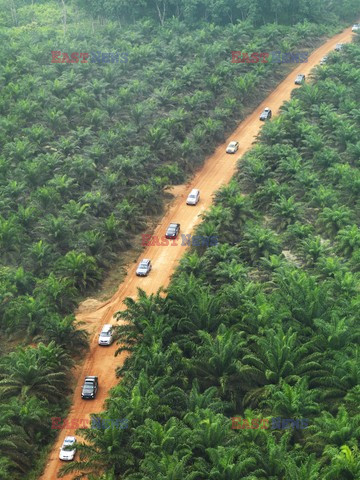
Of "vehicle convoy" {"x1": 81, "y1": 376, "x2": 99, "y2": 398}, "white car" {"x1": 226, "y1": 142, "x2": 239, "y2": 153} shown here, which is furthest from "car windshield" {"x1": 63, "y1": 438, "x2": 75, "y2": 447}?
"white car" {"x1": 226, "y1": 142, "x2": 239, "y2": 153}

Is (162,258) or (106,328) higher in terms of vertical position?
(106,328)

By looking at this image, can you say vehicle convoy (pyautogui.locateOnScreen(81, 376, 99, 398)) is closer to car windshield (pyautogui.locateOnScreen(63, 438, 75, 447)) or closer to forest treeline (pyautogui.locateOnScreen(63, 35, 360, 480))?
forest treeline (pyautogui.locateOnScreen(63, 35, 360, 480))

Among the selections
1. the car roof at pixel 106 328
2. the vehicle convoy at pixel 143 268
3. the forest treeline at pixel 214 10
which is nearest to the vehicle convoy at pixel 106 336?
the car roof at pixel 106 328

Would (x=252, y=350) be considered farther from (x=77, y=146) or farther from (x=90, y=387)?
(x=77, y=146)

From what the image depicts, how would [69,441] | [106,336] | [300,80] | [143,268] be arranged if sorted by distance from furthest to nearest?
[300,80], [143,268], [106,336], [69,441]

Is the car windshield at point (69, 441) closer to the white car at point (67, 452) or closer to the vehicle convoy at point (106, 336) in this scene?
the white car at point (67, 452)

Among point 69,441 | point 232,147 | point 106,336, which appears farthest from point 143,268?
point 232,147
